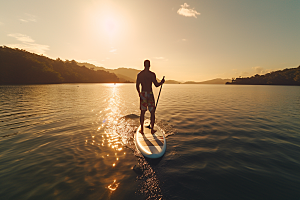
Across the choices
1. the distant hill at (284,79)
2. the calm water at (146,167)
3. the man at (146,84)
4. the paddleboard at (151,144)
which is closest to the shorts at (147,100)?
the man at (146,84)

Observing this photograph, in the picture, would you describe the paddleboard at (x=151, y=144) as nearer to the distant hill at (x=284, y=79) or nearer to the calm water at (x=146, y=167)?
the calm water at (x=146, y=167)

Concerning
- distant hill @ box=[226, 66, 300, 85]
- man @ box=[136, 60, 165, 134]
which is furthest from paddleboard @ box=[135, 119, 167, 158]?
distant hill @ box=[226, 66, 300, 85]

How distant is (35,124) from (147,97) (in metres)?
8.83

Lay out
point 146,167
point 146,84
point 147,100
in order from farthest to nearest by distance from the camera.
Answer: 1. point 147,100
2. point 146,84
3. point 146,167

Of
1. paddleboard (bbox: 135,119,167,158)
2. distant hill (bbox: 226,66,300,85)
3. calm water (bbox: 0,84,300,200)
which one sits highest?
distant hill (bbox: 226,66,300,85)

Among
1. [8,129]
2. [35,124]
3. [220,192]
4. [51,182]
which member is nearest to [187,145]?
[220,192]

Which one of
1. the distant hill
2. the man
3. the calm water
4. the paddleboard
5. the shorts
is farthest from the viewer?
the distant hill

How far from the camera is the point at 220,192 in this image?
3271mm

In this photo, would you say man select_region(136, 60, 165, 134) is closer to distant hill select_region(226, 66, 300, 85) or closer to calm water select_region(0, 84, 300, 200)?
calm water select_region(0, 84, 300, 200)

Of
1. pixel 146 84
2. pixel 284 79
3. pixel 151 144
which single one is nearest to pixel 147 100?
pixel 146 84

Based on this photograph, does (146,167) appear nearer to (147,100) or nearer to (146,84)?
(147,100)

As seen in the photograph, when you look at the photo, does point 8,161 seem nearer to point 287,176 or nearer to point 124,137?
point 124,137

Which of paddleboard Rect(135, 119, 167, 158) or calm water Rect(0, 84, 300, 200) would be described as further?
paddleboard Rect(135, 119, 167, 158)

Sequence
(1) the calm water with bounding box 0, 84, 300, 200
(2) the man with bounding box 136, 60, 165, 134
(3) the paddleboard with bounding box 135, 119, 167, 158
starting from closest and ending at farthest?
1. (1) the calm water with bounding box 0, 84, 300, 200
2. (3) the paddleboard with bounding box 135, 119, 167, 158
3. (2) the man with bounding box 136, 60, 165, 134
